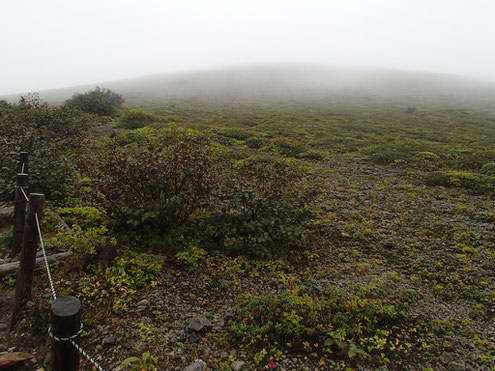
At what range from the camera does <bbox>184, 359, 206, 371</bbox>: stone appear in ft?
13.3

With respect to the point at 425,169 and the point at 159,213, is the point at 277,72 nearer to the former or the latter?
the point at 425,169

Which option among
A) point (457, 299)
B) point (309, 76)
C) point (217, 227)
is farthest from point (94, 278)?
point (309, 76)

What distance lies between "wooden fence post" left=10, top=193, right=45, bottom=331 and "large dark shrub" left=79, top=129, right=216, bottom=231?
87.1 inches

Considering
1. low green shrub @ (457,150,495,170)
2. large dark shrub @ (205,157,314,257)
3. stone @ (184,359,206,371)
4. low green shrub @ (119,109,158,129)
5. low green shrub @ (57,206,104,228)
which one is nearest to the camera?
stone @ (184,359,206,371)

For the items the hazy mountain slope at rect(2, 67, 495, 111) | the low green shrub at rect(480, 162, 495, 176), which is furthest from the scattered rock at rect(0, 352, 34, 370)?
the hazy mountain slope at rect(2, 67, 495, 111)

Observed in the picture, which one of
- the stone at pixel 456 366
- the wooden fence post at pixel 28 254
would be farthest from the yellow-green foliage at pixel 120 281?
the stone at pixel 456 366

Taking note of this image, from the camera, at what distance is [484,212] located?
9.44 meters

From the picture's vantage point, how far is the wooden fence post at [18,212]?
219 inches

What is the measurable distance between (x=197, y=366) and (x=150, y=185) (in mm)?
3998

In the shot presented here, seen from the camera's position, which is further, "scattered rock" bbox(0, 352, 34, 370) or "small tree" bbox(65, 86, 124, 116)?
"small tree" bbox(65, 86, 124, 116)

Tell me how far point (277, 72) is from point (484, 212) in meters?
118

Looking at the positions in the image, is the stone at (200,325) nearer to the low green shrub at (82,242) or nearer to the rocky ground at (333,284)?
the rocky ground at (333,284)

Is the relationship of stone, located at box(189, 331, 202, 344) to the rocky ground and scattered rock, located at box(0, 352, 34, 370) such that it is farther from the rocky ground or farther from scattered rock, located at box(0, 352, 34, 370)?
scattered rock, located at box(0, 352, 34, 370)

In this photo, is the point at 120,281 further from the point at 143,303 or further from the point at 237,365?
the point at 237,365
